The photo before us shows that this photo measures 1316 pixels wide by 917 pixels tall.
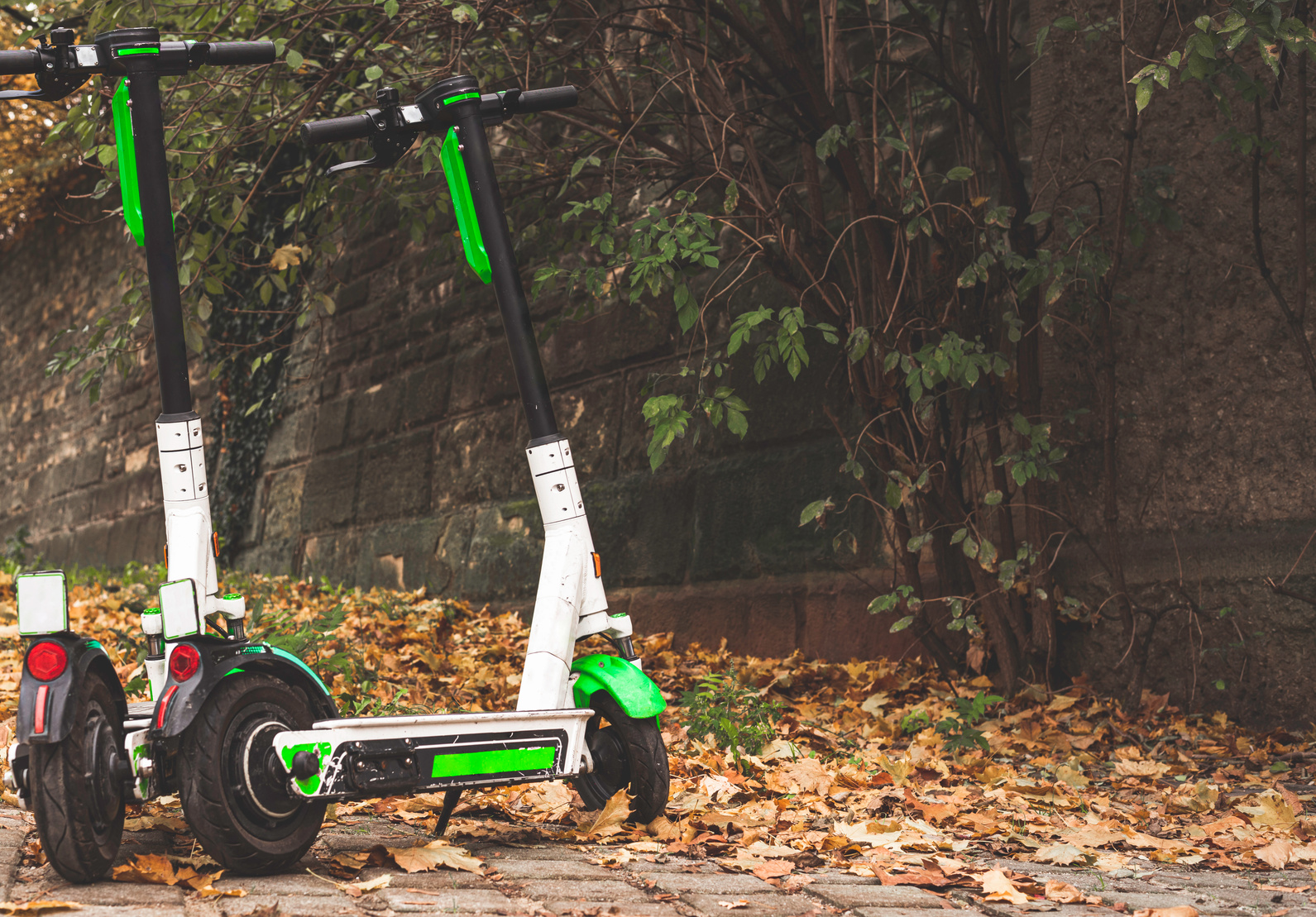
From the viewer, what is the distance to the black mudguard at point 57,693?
6.11ft

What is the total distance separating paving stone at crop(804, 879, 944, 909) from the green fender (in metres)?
0.50

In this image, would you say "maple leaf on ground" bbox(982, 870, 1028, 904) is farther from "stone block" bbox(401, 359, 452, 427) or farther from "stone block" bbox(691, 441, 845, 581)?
"stone block" bbox(401, 359, 452, 427)

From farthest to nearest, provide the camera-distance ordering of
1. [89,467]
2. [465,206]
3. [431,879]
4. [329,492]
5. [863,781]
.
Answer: [89,467] < [329,492] < [863,781] < [465,206] < [431,879]

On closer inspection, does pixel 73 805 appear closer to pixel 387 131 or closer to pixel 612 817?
pixel 612 817

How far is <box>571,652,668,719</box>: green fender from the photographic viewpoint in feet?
7.97

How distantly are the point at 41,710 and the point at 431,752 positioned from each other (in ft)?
2.12

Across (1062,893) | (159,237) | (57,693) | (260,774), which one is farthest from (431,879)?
(159,237)

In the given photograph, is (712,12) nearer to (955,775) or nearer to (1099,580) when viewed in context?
(1099,580)

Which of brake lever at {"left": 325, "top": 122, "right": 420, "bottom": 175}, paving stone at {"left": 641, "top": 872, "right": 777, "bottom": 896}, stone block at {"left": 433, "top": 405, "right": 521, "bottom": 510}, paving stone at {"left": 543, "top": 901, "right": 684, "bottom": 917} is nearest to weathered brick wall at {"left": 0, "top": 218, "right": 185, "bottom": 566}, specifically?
stone block at {"left": 433, "top": 405, "right": 521, "bottom": 510}

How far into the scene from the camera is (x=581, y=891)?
2002mm

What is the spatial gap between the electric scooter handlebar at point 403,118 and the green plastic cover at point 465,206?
0.17 ft

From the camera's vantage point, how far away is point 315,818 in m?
2.07

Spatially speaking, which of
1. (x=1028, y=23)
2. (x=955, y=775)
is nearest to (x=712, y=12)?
(x=1028, y=23)

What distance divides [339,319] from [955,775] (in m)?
6.34
